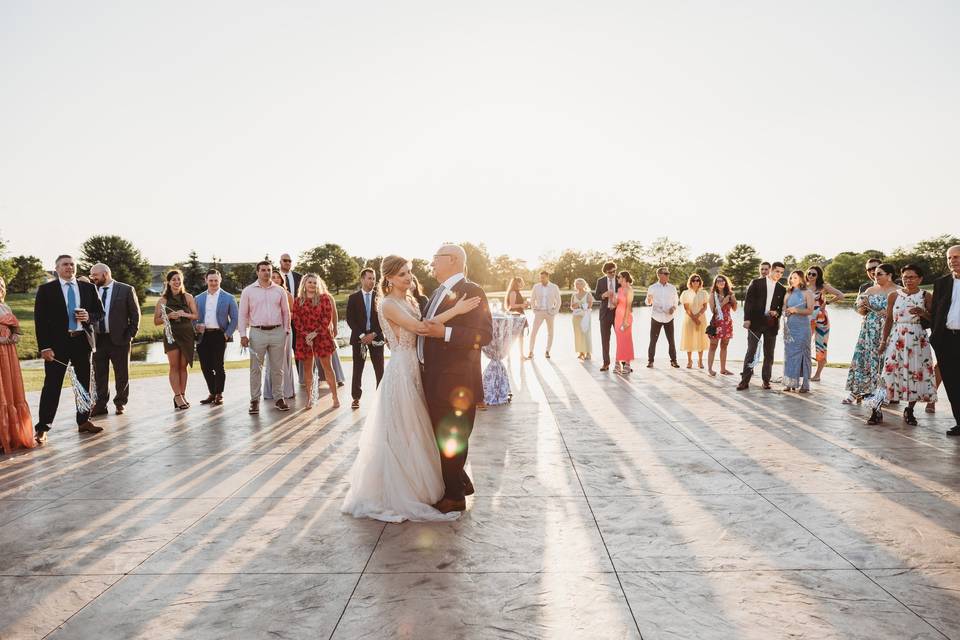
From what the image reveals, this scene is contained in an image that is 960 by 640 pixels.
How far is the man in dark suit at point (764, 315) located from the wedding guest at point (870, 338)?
4.43 feet

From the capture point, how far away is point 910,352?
23.0ft

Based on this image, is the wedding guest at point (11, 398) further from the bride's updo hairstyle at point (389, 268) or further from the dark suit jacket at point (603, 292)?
the dark suit jacket at point (603, 292)

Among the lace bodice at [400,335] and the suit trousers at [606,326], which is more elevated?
the lace bodice at [400,335]

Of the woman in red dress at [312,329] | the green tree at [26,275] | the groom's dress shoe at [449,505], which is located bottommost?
the groom's dress shoe at [449,505]

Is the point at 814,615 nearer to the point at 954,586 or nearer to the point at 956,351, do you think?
the point at 954,586

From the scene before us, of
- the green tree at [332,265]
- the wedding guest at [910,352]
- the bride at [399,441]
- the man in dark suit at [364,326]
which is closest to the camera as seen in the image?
the bride at [399,441]

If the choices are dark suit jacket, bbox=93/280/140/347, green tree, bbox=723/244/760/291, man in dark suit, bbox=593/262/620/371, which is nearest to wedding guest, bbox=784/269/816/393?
man in dark suit, bbox=593/262/620/371

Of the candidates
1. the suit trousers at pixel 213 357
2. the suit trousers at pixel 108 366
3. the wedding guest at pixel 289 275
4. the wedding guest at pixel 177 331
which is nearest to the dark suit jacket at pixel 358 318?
the wedding guest at pixel 289 275

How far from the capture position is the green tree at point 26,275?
89831 mm

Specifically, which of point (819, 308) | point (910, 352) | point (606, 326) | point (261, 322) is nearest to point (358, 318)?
point (261, 322)

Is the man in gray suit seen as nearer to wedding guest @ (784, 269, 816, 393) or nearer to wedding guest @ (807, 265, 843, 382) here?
wedding guest @ (784, 269, 816, 393)

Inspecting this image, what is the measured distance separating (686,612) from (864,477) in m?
3.03

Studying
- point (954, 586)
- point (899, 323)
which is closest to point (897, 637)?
point (954, 586)

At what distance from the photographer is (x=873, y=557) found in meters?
3.39
